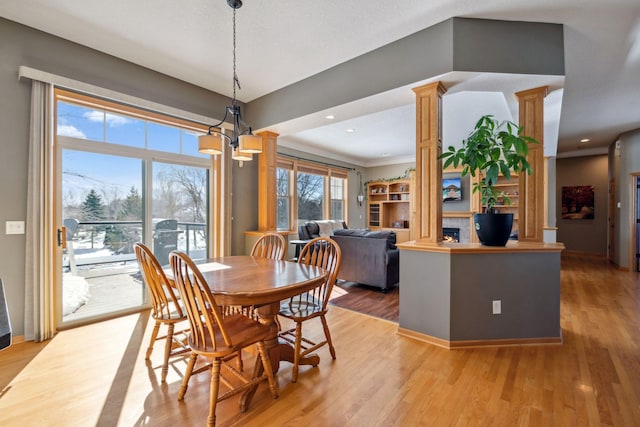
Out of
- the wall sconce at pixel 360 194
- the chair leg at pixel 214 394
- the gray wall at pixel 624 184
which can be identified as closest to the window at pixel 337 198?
the wall sconce at pixel 360 194

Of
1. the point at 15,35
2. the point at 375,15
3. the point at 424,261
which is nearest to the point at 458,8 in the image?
the point at 375,15

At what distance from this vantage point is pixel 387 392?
1969 millimetres

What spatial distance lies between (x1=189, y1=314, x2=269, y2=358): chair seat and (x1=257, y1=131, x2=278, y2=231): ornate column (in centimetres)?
259

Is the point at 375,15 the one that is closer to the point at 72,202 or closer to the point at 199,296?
the point at 199,296

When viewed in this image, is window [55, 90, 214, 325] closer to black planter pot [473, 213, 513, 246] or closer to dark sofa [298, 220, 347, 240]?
dark sofa [298, 220, 347, 240]

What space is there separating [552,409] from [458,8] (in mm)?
2951

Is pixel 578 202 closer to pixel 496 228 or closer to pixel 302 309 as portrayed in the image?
pixel 496 228

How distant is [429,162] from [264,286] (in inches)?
77.0

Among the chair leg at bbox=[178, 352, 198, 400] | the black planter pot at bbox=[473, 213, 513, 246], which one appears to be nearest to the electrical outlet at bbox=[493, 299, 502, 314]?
the black planter pot at bbox=[473, 213, 513, 246]

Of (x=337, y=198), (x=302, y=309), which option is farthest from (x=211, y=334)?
(x=337, y=198)

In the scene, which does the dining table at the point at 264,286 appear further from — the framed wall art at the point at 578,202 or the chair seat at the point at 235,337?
the framed wall art at the point at 578,202

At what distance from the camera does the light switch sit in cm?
265

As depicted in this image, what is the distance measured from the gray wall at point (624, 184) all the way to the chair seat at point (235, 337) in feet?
24.3

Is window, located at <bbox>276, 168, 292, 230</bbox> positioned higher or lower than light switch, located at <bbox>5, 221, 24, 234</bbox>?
higher
